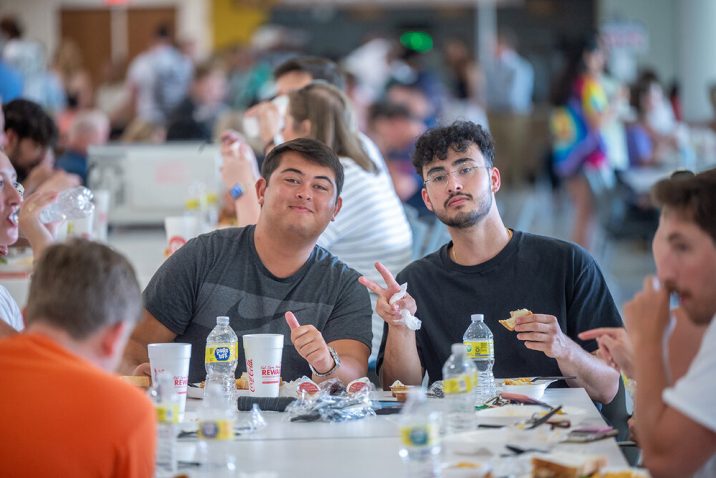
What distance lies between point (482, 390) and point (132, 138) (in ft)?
22.5

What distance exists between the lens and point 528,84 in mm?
15547

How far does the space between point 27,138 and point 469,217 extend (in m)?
2.51

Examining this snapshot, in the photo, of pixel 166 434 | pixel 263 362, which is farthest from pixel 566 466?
pixel 263 362

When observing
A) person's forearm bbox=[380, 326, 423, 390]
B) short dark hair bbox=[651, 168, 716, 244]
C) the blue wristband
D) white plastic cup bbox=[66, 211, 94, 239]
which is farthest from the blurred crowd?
short dark hair bbox=[651, 168, 716, 244]

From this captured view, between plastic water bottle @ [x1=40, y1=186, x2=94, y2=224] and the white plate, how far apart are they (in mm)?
1646

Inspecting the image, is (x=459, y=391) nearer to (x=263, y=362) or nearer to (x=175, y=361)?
(x=263, y=362)

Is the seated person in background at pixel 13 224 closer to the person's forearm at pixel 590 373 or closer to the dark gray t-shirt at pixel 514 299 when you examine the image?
the dark gray t-shirt at pixel 514 299

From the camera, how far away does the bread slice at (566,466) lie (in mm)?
2076

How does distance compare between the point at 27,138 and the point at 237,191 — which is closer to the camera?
the point at 237,191

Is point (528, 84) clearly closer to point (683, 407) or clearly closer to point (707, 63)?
point (707, 63)

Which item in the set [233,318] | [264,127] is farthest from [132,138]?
[233,318]

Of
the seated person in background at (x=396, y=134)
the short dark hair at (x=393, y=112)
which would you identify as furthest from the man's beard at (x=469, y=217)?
the short dark hair at (x=393, y=112)

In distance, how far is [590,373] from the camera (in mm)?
3141

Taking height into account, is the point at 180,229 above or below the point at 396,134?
below
